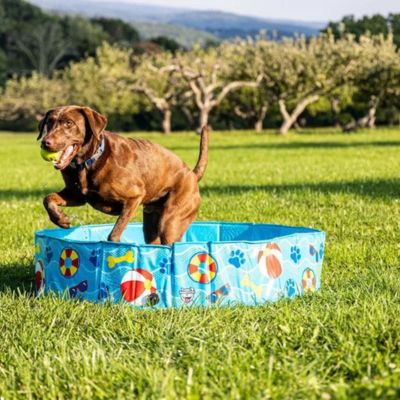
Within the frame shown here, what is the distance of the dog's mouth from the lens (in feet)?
21.4

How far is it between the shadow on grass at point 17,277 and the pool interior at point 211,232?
0.59m

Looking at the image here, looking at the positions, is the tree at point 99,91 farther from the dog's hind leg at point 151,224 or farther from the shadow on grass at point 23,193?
the dog's hind leg at point 151,224

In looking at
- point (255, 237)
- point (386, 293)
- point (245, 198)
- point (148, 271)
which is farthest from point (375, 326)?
point (245, 198)

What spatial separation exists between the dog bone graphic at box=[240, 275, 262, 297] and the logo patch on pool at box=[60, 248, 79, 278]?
1349 millimetres

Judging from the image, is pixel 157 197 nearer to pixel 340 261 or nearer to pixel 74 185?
pixel 74 185

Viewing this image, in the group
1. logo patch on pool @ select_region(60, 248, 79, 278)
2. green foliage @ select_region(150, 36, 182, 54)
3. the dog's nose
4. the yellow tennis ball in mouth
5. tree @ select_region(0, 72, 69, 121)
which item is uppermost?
the dog's nose

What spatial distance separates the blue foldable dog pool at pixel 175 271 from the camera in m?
6.21

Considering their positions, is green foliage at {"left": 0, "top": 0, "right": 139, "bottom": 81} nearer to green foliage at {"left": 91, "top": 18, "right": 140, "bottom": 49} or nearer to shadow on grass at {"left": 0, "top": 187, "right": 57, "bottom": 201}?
green foliage at {"left": 91, "top": 18, "right": 140, "bottom": 49}

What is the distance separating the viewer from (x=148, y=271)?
6.23 metres

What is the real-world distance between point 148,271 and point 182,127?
227 ft

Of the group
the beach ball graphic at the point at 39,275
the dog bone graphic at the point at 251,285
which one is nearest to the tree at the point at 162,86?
the beach ball graphic at the point at 39,275

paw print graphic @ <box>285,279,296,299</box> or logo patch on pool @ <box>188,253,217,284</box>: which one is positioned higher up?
logo patch on pool @ <box>188,253,217,284</box>

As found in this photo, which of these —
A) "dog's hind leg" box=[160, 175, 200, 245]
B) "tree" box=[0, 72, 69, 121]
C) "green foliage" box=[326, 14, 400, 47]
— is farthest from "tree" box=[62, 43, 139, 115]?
"dog's hind leg" box=[160, 175, 200, 245]

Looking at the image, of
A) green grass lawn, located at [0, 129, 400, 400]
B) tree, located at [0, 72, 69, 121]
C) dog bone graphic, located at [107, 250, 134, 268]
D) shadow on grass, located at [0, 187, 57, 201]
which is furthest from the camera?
tree, located at [0, 72, 69, 121]
